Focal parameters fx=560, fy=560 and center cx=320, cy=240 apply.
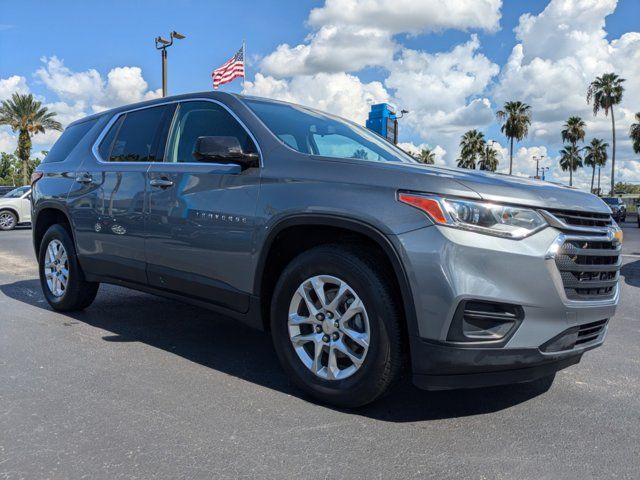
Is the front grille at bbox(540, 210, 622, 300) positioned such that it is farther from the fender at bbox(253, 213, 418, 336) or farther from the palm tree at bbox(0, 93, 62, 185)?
the palm tree at bbox(0, 93, 62, 185)

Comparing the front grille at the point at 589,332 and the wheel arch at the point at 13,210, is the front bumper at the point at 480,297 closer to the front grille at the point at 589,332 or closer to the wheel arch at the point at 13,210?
the front grille at the point at 589,332

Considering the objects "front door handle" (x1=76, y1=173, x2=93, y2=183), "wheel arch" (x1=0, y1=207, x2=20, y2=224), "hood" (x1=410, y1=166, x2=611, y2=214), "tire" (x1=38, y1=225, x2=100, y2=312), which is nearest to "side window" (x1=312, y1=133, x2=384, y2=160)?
"hood" (x1=410, y1=166, x2=611, y2=214)

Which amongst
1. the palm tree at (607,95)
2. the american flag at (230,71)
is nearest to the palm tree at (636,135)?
the palm tree at (607,95)

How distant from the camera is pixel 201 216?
12.0 ft

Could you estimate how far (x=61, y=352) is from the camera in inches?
158

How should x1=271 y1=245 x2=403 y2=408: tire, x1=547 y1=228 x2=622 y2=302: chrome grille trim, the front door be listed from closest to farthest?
x1=547 y1=228 x2=622 y2=302: chrome grille trim < x1=271 y1=245 x2=403 y2=408: tire < the front door

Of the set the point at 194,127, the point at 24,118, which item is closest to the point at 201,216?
the point at 194,127

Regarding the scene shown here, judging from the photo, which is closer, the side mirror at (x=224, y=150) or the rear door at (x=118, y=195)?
the side mirror at (x=224, y=150)

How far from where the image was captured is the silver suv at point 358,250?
261cm

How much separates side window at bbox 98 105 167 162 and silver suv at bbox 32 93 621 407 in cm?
5

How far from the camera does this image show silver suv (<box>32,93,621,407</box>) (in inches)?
103

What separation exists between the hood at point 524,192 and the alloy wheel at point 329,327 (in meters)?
0.80

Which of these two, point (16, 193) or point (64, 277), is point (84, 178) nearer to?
point (64, 277)

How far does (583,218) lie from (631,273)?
6.48 m
